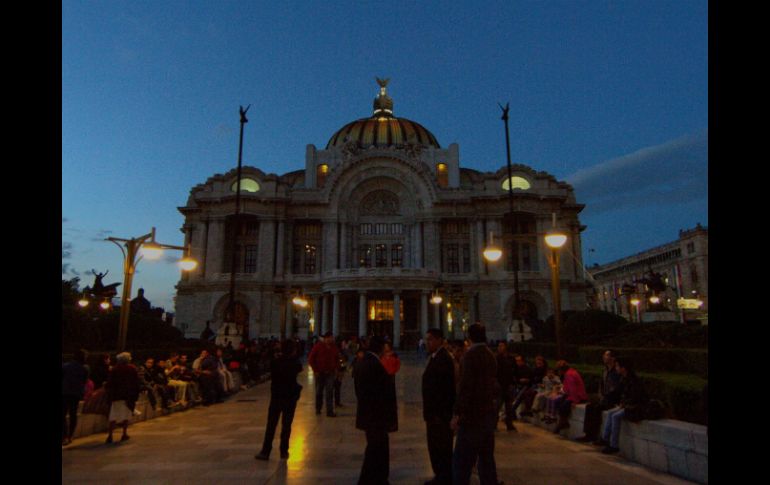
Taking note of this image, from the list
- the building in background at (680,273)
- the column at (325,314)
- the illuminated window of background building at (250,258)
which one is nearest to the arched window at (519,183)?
the building in background at (680,273)

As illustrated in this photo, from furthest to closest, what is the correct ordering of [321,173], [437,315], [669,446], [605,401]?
[321,173], [437,315], [605,401], [669,446]

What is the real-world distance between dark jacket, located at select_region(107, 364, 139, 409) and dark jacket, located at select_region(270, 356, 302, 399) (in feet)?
13.3

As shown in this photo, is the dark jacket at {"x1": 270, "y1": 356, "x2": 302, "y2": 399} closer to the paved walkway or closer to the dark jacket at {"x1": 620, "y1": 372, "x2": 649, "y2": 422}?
the paved walkway

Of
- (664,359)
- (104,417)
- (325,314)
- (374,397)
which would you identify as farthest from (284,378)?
(325,314)

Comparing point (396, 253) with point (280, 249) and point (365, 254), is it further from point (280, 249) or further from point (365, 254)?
point (280, 249)

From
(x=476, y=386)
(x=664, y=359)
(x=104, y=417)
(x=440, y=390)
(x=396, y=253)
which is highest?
(x=396, y=253)

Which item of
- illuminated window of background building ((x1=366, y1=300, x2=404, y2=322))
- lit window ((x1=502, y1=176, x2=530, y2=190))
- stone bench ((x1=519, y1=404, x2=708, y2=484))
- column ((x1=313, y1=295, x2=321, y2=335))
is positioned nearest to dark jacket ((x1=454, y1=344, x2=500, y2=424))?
stone bench ((x1=519, y1=404, x2=708, y2=484))

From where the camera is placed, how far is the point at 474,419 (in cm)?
606

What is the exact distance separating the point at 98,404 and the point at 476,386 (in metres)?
9.62

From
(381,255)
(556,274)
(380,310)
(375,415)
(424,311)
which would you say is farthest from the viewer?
(381,255)
